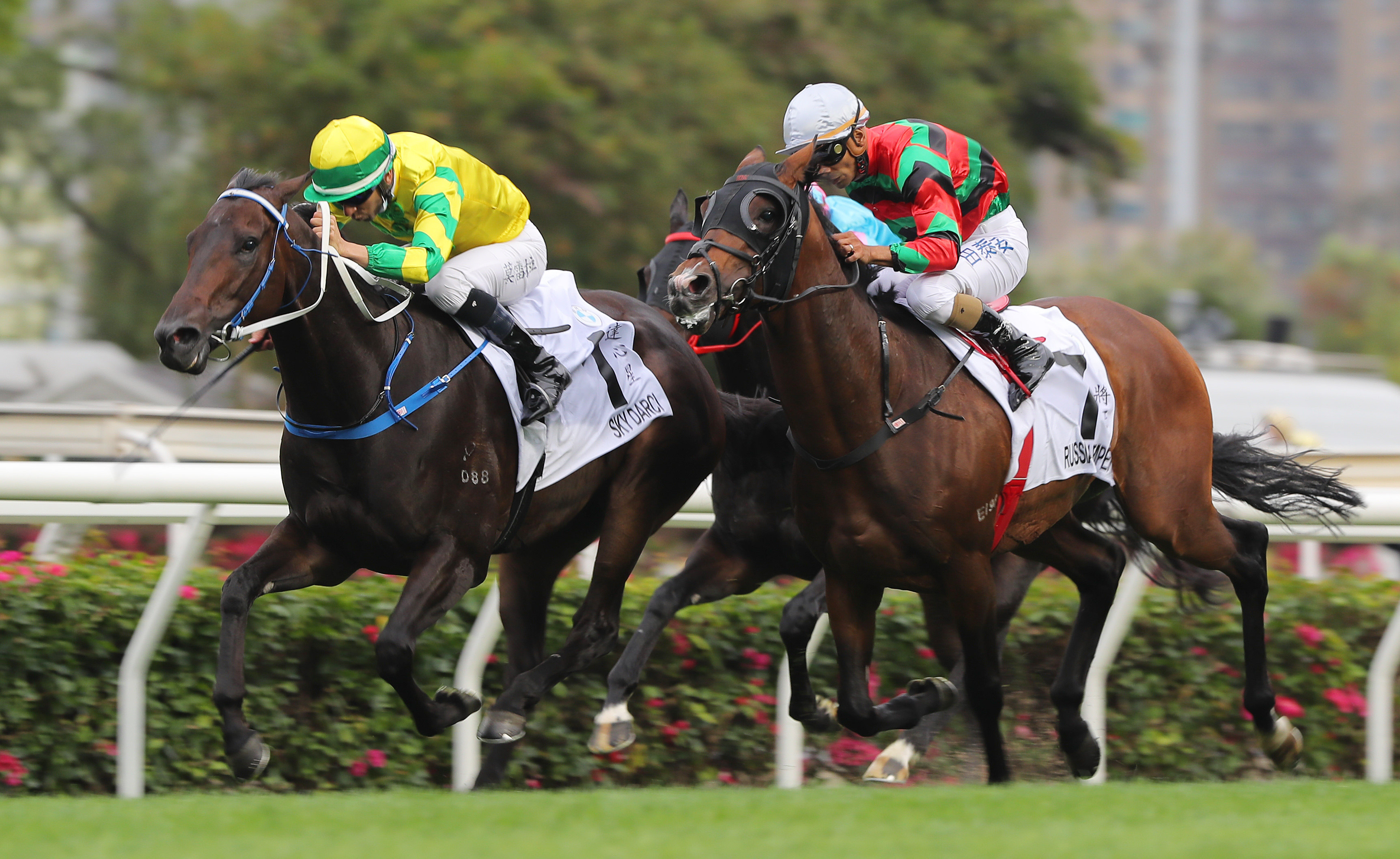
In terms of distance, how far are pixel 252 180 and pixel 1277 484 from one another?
3.49 metres

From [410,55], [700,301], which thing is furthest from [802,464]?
[410,55]

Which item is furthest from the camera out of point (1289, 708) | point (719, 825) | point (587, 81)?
point (587, 81)

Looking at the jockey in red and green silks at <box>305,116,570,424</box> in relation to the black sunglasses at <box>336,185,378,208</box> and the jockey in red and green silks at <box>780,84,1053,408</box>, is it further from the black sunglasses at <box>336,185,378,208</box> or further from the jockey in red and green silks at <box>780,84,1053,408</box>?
the jockey in red and green silks at <box>780,84,1053,408</box>

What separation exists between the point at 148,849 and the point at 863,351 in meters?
2.16

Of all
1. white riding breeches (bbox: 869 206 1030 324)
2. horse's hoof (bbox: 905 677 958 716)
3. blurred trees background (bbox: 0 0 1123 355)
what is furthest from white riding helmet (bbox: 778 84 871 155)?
blurred trees background (bbox: 0 0 1123 355)

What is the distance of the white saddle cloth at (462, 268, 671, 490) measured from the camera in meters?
4.74

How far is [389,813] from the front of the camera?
11.9ft

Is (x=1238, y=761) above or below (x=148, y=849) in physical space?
below

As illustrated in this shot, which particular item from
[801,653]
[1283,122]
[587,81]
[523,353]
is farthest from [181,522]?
[1283,122]

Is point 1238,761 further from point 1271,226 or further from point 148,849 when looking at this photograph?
point 1271,226

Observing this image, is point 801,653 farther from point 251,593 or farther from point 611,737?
point 251,593

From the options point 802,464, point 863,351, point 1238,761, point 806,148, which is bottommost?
point 1238,761

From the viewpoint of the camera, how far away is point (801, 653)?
4996 mm

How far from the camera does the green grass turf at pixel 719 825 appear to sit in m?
3.24
